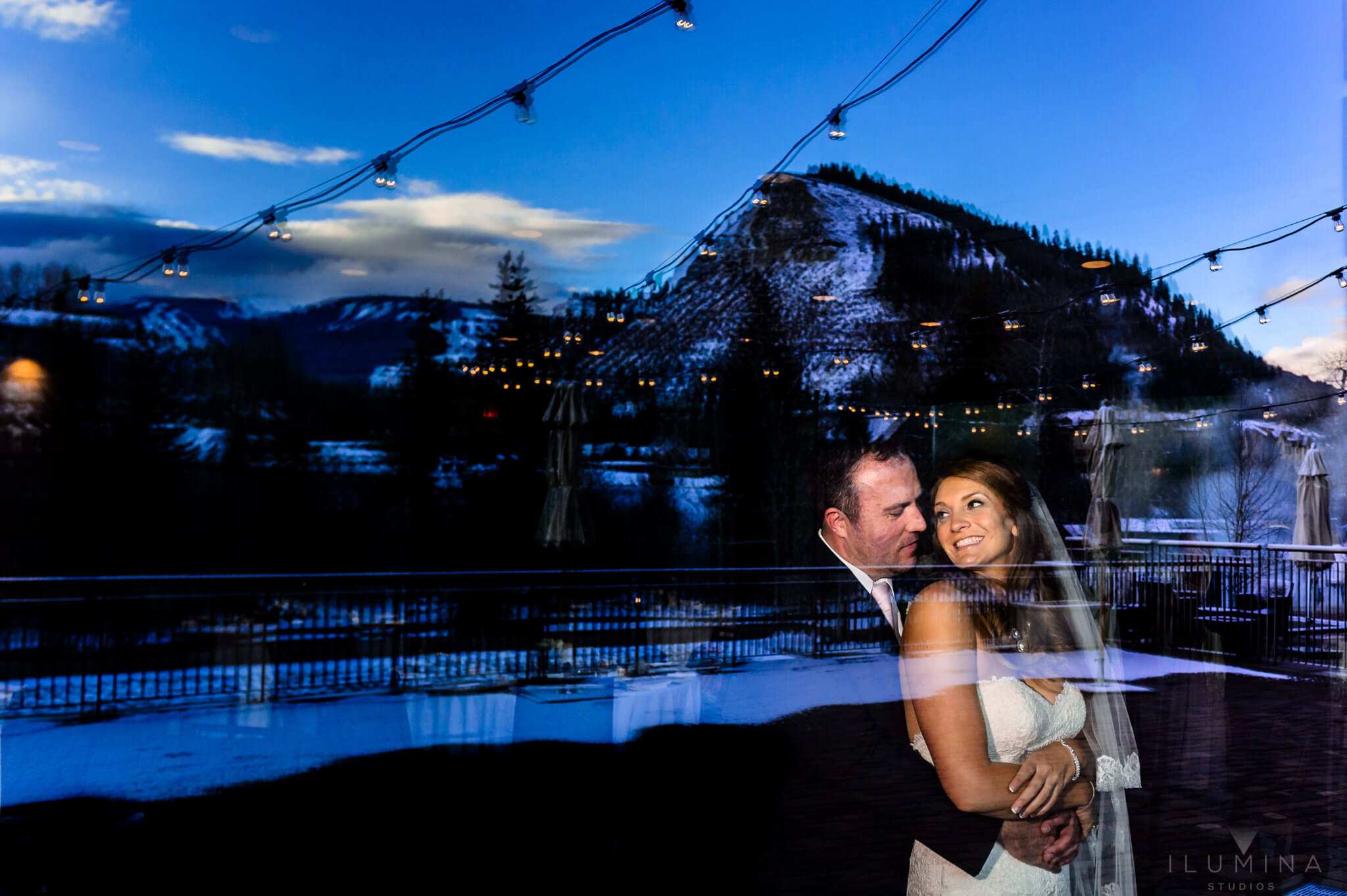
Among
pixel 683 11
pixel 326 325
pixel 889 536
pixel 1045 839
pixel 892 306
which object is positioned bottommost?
pixel 1045 839

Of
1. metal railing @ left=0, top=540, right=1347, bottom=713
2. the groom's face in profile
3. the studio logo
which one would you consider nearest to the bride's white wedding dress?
the groom's face in profile

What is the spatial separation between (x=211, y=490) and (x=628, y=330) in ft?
14.6

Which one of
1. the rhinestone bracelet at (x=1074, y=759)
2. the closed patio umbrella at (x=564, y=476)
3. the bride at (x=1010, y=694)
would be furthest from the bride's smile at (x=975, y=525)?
the closed patio umbrella at (x=564, y=476)

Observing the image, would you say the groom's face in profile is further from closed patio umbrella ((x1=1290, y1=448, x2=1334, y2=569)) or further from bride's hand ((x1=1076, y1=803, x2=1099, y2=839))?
closed patio umbrella ((x1=1290, y1=448, x2=1334, y2=569))

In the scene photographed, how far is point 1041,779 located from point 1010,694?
157mm

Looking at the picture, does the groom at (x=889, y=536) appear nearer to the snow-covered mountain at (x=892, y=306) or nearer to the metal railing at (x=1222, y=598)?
the snow-covered mountain at (x=892, y=306)

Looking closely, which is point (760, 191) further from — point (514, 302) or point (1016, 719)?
point (1016, 719)

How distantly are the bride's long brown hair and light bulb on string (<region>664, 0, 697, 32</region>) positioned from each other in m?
3.35

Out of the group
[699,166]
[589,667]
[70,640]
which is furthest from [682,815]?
[70,640]

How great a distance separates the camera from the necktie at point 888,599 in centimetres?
204

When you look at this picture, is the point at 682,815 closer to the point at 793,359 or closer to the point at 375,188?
the point at 375,188

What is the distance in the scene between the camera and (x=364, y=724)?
6.60m

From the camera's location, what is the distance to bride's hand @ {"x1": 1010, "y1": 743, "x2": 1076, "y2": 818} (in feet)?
5.68

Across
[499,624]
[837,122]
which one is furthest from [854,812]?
[499,624]
